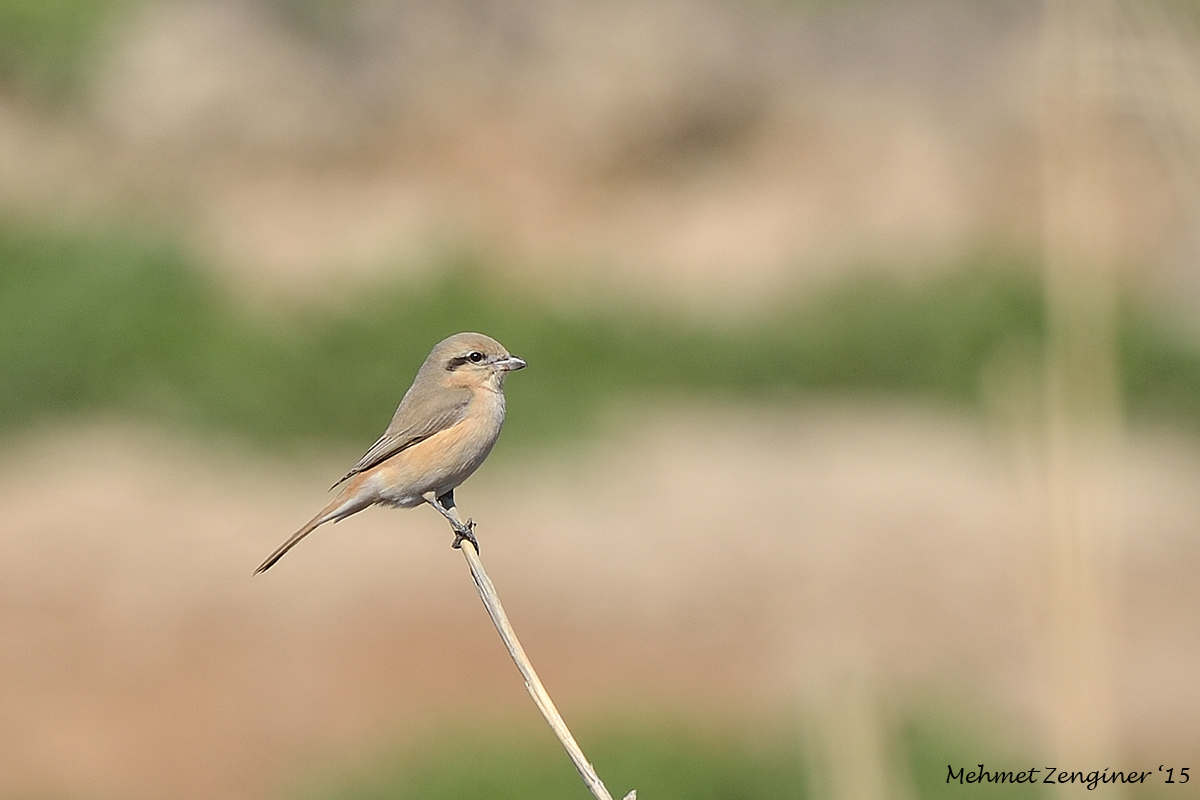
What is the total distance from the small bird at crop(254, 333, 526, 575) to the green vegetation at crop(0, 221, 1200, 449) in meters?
6.20

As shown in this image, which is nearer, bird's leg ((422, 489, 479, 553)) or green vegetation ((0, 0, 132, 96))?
bird's leg ((422, 489, 479, 553))

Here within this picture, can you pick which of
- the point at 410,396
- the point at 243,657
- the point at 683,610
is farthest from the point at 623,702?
the point at 410,396

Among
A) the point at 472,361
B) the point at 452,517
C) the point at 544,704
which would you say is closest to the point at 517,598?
the point at 472,361

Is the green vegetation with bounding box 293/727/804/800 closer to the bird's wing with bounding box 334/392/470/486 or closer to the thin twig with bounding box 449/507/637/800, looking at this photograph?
the bird's wing with bounding box 334/392/470/486

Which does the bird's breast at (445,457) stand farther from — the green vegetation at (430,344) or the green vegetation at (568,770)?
the green vegetation at (430,344)

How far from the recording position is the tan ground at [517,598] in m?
6.49

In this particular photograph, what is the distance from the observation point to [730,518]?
9242mm

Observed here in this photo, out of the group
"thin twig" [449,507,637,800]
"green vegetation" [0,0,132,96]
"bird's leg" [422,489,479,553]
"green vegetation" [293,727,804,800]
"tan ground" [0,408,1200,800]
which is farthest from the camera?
"green vegetation" [0,0,132,96]

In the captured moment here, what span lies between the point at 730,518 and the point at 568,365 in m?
2.39

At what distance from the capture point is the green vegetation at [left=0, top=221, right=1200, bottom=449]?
393 inches

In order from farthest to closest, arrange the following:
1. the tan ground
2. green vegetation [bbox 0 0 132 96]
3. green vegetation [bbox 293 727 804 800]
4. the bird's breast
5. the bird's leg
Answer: green vegetation [bbox 0 0 132 96] < the tan ground < green vegetation [bbox 293 727 804 800] < the bird's breast < the bird's leg

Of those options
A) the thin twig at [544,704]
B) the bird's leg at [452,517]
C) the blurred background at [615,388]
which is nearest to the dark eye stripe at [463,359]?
the bird's leg at [452,517]

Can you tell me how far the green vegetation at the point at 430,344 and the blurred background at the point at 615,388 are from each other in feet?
0.15

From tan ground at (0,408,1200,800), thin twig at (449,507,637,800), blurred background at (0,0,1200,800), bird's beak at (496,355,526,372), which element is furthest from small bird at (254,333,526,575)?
tan ground at (0,408,1200,800)
